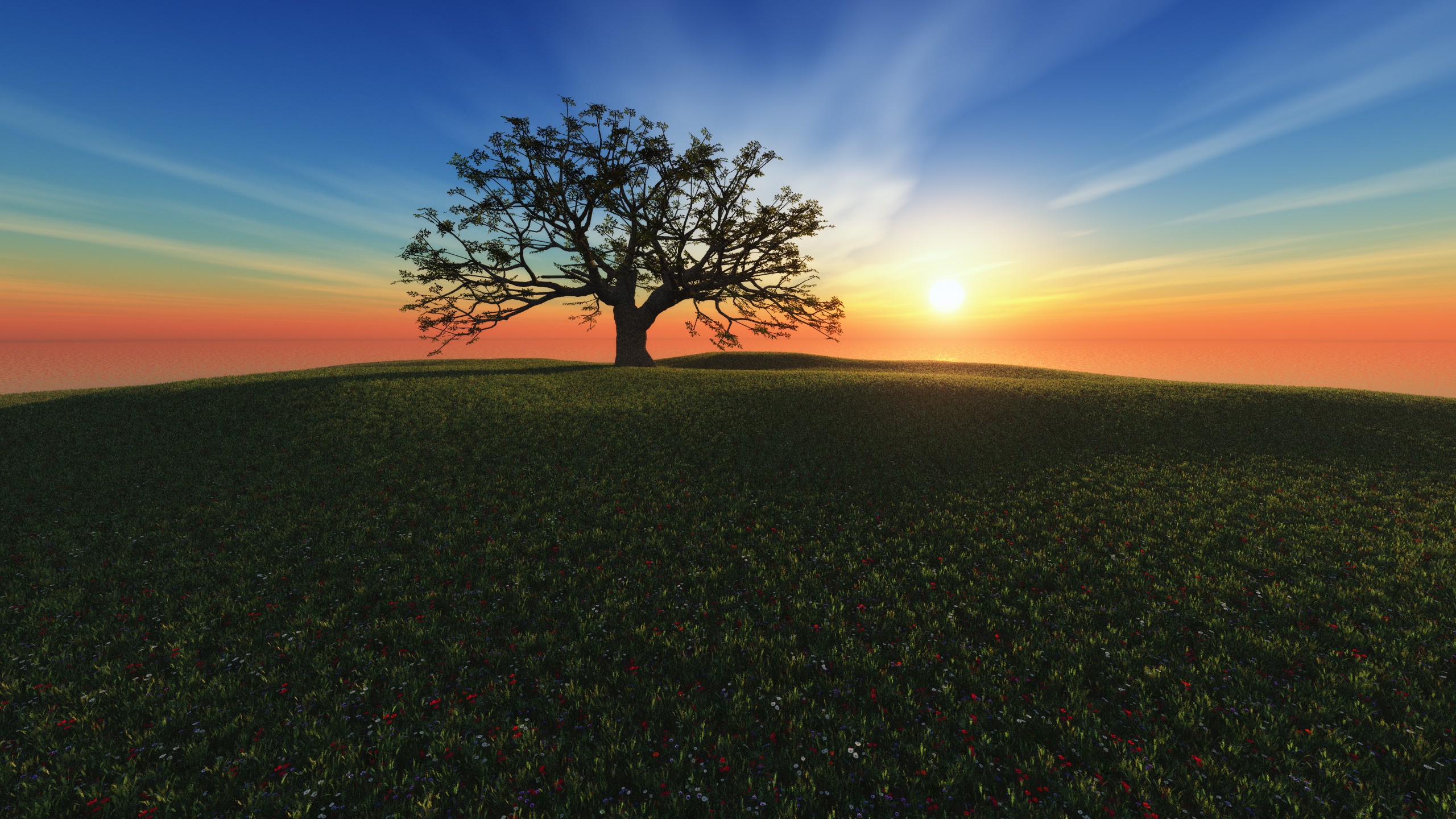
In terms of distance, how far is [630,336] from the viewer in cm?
3916

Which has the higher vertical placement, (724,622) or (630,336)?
(630,336)

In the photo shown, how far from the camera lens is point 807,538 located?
12.9 metres

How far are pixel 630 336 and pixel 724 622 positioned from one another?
105 feet

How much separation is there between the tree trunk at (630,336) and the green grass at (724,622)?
19157 mm

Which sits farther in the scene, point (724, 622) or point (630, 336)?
point (630, 336)

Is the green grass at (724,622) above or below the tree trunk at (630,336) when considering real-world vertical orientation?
below

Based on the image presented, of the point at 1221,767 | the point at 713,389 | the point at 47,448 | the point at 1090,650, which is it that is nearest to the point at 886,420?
the point at 713,389

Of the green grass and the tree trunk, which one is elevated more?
the tree trunk

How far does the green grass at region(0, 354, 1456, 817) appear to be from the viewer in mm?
6141

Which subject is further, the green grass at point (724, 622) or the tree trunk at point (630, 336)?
the tree trunk at point (630, 336)

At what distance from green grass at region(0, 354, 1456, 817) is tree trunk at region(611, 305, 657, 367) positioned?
19157mm

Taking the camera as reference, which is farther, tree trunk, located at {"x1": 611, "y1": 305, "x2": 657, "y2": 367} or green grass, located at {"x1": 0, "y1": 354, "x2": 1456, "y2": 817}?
tree trunk, located at {"x1": 611, "y1": 305, "x2": 657, "y2": 367}

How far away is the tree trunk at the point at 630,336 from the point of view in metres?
38.9

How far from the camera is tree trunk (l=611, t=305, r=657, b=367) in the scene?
1531 inches
